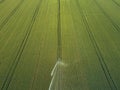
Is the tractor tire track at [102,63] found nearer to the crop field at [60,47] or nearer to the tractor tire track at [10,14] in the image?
the crop field at [60,47]

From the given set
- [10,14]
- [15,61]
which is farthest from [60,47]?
[10,14]

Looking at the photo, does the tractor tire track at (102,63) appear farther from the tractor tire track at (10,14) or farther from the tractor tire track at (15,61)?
the tractor tire track at (10,14)

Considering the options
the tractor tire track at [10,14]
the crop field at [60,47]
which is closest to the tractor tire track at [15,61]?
the crop field at [60,47]

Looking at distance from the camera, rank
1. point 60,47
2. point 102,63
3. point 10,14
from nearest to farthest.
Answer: point 102,63 < point 60,47 < point 10,14

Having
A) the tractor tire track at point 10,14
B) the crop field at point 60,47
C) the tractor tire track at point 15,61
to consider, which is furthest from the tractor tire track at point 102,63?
the tractor tire track at point 10,14

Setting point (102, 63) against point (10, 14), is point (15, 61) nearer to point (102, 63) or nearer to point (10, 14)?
point (102, 63)

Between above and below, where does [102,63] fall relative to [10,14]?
above

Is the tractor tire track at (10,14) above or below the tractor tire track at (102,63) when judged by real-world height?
below

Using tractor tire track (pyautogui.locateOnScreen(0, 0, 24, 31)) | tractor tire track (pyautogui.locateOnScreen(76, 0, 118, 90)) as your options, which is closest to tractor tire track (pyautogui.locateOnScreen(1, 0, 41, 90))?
tractor tire track (pyautogui.locateOnScreen(0, 0, 24, 31))

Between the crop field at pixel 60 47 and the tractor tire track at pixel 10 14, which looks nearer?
the crop field at pixel 60 47
